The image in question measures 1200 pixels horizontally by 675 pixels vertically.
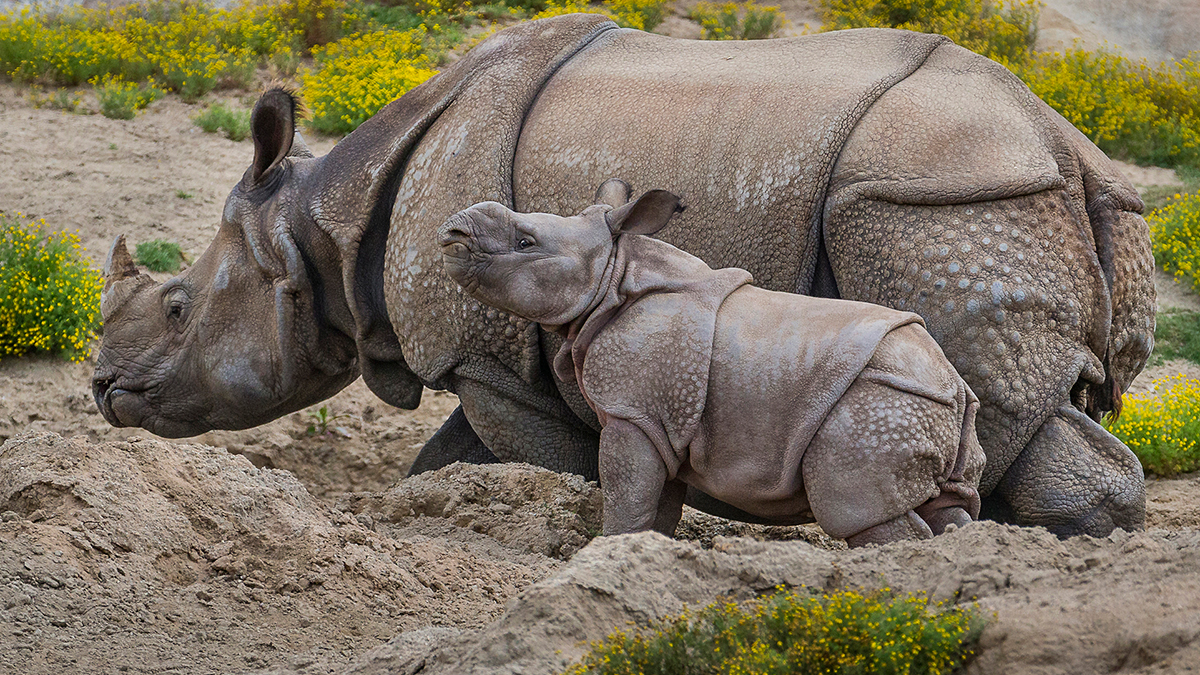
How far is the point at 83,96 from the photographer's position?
13.8m

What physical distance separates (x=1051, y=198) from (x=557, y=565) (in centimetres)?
243

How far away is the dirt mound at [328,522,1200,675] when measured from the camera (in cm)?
326

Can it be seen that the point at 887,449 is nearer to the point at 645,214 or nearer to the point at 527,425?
the point at 645,214

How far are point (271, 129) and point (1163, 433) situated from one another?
18.0 ft

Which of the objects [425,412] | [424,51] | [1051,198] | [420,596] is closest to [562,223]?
[420,596]

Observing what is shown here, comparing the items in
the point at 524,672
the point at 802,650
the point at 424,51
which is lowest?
the point at 424,51

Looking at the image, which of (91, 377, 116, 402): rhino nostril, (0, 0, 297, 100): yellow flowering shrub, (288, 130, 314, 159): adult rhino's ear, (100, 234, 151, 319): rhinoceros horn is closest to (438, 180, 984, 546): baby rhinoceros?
(288, 130, 314, 159): adult rhino's ear

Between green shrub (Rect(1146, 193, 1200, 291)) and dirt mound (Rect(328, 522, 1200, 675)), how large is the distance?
7338mm

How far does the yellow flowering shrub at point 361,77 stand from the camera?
12.5 m

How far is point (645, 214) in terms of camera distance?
4.79m

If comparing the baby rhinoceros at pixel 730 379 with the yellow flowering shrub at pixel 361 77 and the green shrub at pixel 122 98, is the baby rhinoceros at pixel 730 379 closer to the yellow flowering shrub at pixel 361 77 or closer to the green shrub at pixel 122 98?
the yellow flowering shrub at pixel 361 77

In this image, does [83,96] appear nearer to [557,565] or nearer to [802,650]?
[557,565]

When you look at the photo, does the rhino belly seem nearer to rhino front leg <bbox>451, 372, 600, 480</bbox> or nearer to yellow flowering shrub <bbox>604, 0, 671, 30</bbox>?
rhino front leg <bbox>451, 372, 600, 480</bbox>

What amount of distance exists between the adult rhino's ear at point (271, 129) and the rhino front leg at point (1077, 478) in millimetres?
3801
